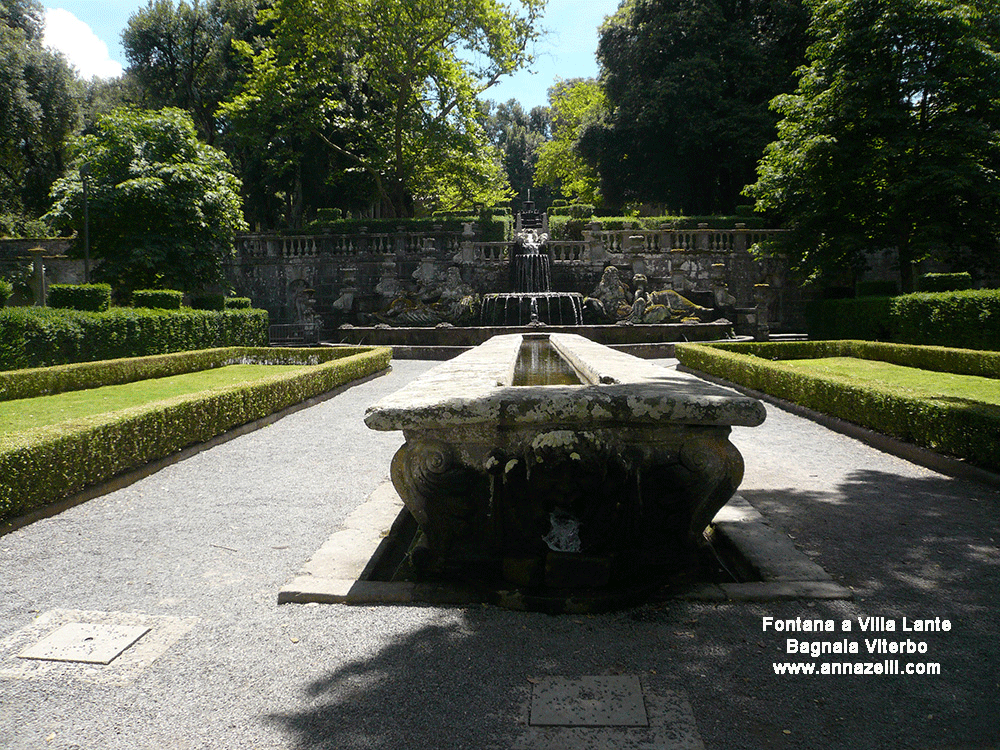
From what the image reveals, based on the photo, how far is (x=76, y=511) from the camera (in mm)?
5918

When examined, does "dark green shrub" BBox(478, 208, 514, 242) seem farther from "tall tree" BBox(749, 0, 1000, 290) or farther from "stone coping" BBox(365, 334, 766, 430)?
"stone coping" BBox(365, 334, 766, 430)

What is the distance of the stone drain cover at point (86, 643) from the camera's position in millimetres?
3252

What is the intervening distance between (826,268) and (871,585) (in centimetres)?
2109

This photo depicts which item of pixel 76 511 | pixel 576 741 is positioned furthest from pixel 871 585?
pixel 76 511

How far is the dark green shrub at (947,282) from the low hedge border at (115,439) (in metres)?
18.9

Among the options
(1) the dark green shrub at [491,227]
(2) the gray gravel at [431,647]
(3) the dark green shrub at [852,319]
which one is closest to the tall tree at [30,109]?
(1) the dark green shrub at [491,227]

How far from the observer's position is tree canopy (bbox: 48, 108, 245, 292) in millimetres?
24375

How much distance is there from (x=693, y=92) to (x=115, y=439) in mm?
33796

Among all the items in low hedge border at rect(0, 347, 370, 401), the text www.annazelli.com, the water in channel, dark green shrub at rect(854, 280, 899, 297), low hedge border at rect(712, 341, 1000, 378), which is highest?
dark green shrub at rect(854, 280, 899, 297)

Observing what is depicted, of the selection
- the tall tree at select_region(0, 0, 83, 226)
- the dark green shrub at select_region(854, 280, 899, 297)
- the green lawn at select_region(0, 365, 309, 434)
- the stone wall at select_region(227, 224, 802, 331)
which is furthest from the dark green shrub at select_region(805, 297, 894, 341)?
the tall tree at select_region(0, 0, 83, 226)

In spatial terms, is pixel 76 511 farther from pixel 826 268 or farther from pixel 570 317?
pixel 826 268

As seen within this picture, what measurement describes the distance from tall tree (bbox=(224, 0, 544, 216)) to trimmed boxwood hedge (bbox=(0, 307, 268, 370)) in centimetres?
1602

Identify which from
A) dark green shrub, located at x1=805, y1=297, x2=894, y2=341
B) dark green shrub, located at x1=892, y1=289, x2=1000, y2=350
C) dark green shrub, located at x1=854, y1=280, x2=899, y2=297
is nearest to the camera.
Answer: dark green shrub, located at x1=892, y1=289, x2=1000, y2=350

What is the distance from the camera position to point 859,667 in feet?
10.1
